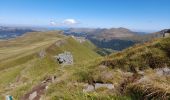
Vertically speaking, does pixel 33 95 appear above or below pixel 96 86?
below

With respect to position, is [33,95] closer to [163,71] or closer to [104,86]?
[104,86]

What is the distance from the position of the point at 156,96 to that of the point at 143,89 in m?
0.64

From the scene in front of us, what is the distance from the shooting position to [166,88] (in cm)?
706

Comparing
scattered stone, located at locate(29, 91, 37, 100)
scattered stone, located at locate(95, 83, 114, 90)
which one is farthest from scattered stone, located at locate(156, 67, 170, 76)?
scattered stone, located at locate(29, 91, 37, 100)

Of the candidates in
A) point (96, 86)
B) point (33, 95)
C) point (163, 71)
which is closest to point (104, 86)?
point (96, 86)

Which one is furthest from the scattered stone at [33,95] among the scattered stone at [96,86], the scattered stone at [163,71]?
the scattered stone at [163,71]

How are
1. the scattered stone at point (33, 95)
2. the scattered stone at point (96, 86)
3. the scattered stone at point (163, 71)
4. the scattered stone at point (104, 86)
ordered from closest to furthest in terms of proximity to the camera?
the scattered stone at point (104, 86), the scattered stone at point (96, 86), the scattered stone at point (163, 71), the scattered stone at point (33, 95)

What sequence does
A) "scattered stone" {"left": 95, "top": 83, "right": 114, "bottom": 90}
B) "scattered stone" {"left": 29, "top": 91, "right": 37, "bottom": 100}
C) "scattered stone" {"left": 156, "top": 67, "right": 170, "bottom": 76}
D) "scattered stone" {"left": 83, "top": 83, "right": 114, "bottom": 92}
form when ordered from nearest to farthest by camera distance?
"scattered stone" {"left": 95, "top": 83, "right": 114, "bottom": 90}
"scattered stone" {"left": 83, "top": 83, "right": 114, "bottom": 92}
"scattered stone" {"left": 156, "top": 67, "right": 170, "bottom": 76}
"scattered stone" {"left": 29, "top": 91, "right": 37, "bottom": 100}

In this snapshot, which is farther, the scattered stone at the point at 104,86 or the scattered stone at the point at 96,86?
the scattered stone at the point at 96,86

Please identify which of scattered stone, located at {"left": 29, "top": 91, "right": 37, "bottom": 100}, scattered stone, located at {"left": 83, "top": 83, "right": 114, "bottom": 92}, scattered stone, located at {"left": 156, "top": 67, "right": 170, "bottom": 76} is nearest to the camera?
scattered stone, located at {"left": 83, "top": 83, "right": 114, "bottom": 92}

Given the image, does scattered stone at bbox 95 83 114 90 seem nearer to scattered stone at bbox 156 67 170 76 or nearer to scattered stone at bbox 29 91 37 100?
scattered stone at bbox 156 67 170 76

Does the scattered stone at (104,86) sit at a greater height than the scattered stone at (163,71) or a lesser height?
lesser

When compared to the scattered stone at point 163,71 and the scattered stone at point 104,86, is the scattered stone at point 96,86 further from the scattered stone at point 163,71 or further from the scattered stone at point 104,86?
the scattered stone at point 163,71

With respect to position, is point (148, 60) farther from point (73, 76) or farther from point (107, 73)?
point (73, 76)
